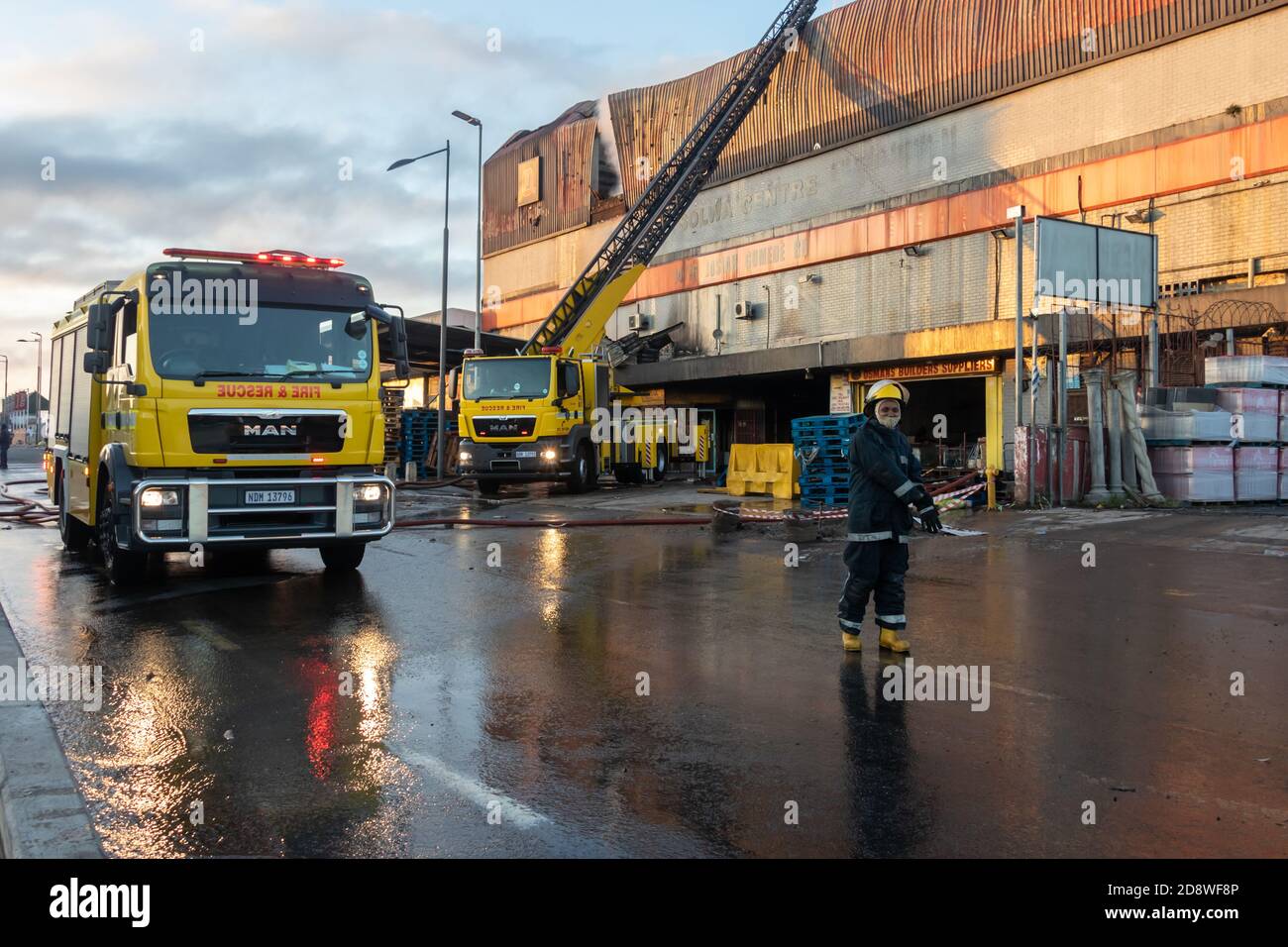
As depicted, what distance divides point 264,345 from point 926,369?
21333 millimetres

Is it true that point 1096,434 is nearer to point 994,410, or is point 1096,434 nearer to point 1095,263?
point 1095,263

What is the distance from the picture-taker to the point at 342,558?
11.3 meters

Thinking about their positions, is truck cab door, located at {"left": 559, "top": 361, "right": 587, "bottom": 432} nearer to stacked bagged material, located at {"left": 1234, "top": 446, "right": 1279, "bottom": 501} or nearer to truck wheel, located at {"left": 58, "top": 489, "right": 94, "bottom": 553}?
truck wheel, located at {"left": 58, "top": 489, "right": 94, "bottom": 553}

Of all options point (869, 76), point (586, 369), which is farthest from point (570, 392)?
point (869, 76)

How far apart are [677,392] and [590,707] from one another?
31918 mm

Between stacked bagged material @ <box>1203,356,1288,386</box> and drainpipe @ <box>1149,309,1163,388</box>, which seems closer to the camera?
stacked bagged material @ <box>1203,356,1288,386</box>

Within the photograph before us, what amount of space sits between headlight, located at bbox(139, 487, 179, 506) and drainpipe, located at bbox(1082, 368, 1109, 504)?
13704 millimetres

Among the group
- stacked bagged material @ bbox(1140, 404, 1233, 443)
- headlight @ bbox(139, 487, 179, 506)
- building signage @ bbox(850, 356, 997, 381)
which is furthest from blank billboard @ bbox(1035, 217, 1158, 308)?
headlight @ bbox(139, 487, 179, 506)

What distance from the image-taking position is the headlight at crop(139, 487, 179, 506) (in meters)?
9.45

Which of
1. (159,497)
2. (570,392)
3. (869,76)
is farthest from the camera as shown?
(869,76)

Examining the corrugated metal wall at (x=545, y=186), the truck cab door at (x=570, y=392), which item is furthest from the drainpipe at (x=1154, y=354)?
the corrugated metal wall at (x=545, y=186)

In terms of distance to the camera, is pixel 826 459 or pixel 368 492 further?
pixel 826 459

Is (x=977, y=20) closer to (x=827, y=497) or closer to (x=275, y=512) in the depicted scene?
(x=827, y=497)

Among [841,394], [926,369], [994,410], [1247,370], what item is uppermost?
[926,369]
